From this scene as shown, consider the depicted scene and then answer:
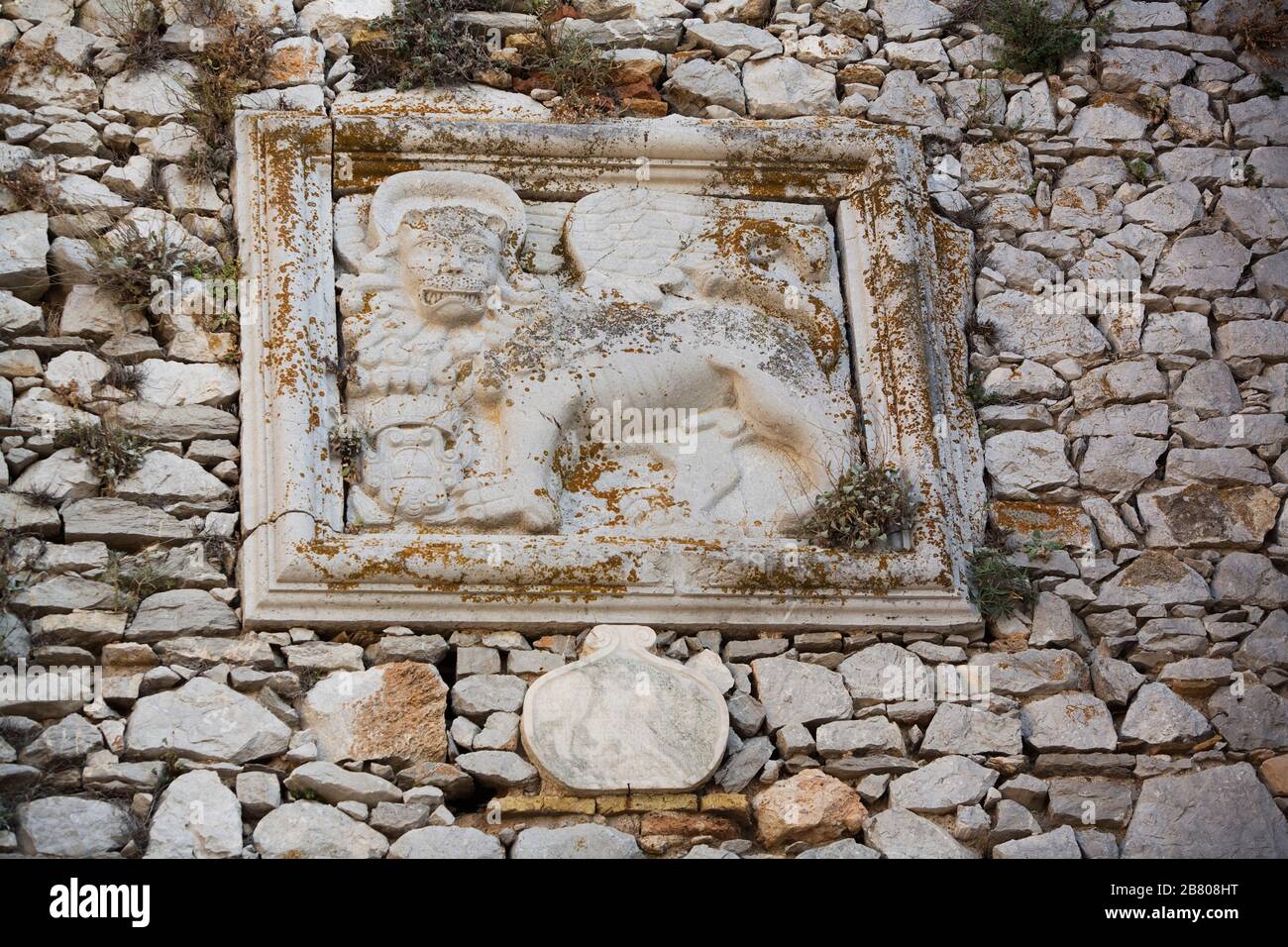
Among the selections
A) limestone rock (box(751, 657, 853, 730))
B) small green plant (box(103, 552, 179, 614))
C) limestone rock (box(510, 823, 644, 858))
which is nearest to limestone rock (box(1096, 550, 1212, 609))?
limestone rock (box(751, 657, 853, 730))

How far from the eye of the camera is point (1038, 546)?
5.66m

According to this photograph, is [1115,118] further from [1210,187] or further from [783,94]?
[783,94]

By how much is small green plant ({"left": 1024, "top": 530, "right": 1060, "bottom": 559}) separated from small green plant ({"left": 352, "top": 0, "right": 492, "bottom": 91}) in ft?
8.97

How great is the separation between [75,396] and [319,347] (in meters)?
0.80

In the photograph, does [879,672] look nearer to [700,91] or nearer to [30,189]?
[700,91]

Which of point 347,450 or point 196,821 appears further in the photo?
point 347,450

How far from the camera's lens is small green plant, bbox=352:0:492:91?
21.0 ft

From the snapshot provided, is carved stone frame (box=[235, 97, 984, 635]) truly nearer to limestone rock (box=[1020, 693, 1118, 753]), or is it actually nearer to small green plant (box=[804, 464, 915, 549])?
small green plant (box=[804, 464, 915, 549])

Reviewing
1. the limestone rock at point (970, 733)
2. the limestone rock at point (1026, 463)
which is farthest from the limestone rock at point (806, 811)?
the limestone rock at point (1026, 463)

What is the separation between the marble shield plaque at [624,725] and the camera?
16.3 ft

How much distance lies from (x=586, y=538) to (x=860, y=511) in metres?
0.92

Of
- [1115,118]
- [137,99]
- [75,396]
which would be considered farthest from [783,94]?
[75,396]

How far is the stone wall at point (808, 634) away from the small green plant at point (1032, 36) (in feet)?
0.22

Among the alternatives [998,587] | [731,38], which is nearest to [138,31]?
[731,38]
